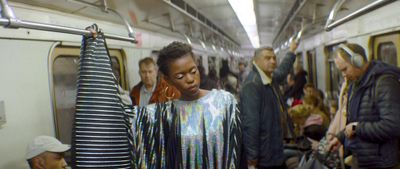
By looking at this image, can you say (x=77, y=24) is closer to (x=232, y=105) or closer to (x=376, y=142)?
(x=232, y=105)

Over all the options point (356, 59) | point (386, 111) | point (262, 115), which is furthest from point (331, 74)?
point (386, 111)

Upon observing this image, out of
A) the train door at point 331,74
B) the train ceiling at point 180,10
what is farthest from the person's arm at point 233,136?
the train door at point 331,74

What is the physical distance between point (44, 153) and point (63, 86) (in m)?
0.66

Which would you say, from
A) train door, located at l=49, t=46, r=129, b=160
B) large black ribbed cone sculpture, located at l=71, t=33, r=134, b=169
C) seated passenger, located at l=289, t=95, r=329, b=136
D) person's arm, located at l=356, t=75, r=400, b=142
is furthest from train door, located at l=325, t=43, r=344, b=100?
large black ribbed cone sculpture, located at l=71, t=33, r=134, b=169

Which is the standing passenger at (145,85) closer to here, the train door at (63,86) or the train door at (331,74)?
the train door at (63,86)

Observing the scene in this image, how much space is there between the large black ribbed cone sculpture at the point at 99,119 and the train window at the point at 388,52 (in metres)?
2.77

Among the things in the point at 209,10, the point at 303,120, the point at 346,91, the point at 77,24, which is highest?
the point at 209,10

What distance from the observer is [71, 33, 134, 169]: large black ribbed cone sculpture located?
56.9 inches

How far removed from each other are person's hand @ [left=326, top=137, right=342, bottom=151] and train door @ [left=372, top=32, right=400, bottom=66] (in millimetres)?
905

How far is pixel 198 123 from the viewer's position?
1.44 m

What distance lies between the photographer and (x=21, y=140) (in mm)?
2242

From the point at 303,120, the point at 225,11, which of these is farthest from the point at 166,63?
the point at 225,11

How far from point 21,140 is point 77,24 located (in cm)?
107

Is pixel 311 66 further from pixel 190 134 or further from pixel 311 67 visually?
pixel 190 134
